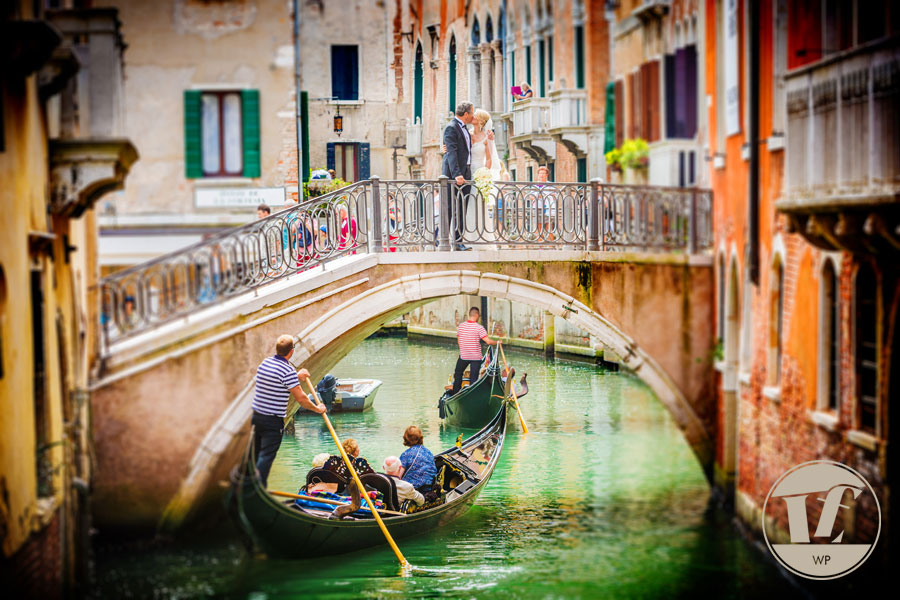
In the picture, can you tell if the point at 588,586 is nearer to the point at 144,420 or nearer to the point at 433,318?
the point at 144,420

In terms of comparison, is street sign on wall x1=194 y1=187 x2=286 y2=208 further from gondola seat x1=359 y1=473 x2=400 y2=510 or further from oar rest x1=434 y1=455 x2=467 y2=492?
oar rest x1=434 y1=455 x2=467 y2=492

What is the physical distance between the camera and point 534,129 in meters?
4.63

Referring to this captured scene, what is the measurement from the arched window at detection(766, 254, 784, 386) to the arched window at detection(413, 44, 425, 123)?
1443 millimetres

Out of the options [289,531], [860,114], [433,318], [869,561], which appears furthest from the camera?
[433,318]

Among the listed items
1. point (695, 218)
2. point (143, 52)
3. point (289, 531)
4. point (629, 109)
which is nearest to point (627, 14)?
point (629, 109)

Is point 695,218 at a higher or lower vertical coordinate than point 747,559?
higher

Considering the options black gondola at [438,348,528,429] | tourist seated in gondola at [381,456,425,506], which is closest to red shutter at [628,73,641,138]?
tourist seated in gondola at [381,456,425,506]

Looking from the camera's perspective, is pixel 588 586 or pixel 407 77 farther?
pixel 407 77

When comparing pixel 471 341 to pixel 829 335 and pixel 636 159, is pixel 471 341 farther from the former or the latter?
pixel 829 335

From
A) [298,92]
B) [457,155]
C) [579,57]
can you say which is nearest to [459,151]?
[457,155]

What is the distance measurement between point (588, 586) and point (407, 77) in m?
1.92

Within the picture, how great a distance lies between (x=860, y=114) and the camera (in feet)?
11.5

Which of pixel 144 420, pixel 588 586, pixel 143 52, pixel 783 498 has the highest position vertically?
pixel 143 52

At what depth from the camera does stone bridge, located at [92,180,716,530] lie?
3959 millimetres
